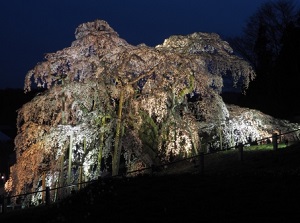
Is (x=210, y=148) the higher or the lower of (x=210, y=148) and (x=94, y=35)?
the lower

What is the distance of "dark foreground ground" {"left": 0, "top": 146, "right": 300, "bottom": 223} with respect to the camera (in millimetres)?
7824

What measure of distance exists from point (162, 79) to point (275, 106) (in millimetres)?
21056

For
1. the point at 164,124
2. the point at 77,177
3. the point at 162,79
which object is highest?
the point at 162,79

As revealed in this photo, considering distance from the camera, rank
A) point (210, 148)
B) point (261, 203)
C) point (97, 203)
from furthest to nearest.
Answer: point (210, 148) → point (97, 203) → point (261, 203)

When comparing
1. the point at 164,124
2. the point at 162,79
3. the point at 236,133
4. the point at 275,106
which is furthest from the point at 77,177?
A: the point at 275,106

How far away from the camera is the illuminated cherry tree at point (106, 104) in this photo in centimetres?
1673

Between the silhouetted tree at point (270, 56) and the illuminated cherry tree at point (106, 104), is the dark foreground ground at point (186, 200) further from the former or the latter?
the silhouetted tree at point (270, 56)

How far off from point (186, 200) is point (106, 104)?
8.99m

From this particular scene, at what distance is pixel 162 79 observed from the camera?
17141mm

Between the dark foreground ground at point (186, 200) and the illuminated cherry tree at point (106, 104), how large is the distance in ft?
14.5

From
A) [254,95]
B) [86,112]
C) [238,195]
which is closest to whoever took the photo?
[238,195]

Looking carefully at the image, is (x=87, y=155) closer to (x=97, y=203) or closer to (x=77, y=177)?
(x=77, y=177)

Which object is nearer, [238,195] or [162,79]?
[238,195]

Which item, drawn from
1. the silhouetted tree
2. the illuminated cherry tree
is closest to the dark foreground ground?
the illuminated cherry tree
